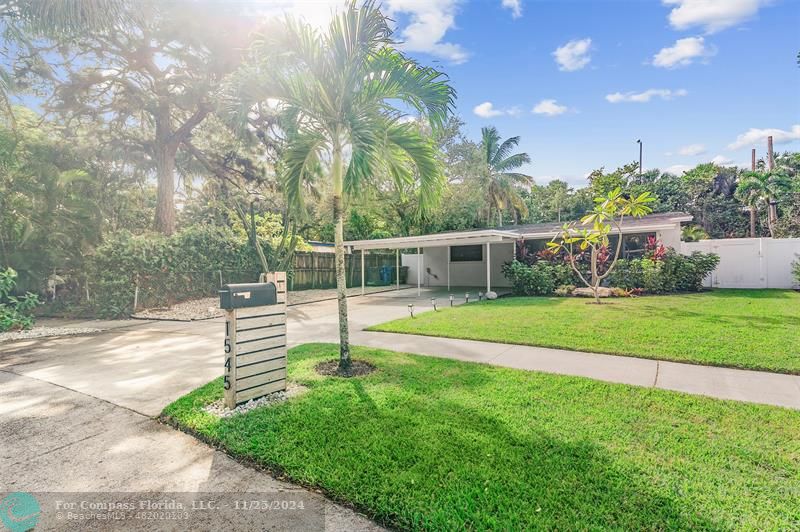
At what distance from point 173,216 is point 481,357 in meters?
12.9

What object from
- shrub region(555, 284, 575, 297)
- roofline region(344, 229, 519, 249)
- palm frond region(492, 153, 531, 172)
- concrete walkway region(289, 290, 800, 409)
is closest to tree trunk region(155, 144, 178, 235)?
roofline region(344, 229, 519, 249)

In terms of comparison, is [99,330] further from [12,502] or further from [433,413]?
[433,413]

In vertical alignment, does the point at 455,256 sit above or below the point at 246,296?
above

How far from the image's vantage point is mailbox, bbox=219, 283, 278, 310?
3.51 meters

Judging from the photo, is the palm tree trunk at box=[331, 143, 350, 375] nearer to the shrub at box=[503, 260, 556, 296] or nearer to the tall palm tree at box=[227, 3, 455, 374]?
the tall palm tree at box=[227, 3, 455, 374]

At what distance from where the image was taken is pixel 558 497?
2.13 metres

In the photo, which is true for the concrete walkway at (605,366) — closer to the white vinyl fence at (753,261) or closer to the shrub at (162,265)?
the shrub at (162,265)

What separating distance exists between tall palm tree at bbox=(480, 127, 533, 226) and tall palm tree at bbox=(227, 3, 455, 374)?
17732 millimetres

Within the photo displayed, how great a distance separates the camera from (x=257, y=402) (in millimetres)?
3723

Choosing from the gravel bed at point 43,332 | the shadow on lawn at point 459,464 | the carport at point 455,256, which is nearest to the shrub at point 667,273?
the carport at point 455,256

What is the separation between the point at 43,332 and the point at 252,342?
7976 mm

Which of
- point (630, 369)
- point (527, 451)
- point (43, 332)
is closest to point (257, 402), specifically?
point (527, 451)

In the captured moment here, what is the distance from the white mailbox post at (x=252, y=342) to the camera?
3551 mm

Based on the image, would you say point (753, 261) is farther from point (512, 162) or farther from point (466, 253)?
point (512, 162)
